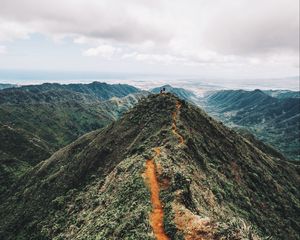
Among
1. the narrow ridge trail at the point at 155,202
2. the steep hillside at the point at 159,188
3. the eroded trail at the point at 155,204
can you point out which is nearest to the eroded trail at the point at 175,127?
the steep hillside at the point at 159,188

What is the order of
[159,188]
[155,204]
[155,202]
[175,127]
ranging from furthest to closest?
1. [175,127]
2. [159,188]
3. [155,202]
4. [155,204]

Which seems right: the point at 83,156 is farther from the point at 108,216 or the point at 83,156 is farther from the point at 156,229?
the point at 156,229

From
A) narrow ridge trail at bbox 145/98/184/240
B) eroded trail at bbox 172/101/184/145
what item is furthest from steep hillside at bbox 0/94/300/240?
eroded trail at bbox 172/101/184/145

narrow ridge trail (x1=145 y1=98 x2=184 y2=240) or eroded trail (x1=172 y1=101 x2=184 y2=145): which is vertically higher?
eroded trail (x1=172 y1=101 x2=184 y2=145)

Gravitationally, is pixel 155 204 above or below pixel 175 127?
below

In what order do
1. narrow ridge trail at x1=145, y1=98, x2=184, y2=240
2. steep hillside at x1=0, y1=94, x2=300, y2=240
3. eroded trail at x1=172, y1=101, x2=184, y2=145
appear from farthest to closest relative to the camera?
eroded trail at x1=172, y1=101, x2=184, y2=145
steep hillside at x1=0, y1=94, x2=300, y2=240
narrow ridge trail at x1=145, y1=98, x2=184, y2=240

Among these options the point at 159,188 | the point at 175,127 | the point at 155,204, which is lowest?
the point at 155,204

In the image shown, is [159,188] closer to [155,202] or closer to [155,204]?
[155,202]

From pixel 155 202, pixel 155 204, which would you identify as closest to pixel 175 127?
pixel 155 202

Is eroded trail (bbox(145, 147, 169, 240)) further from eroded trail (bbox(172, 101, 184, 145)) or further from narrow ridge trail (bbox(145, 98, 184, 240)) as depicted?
eroded trail (bbox(172, 101, 184, 145))

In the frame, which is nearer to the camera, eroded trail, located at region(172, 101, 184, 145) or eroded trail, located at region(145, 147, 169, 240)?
eroded trail, located at region(145, 147, 169, 240)
